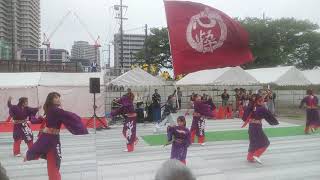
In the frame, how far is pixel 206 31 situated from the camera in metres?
9.55

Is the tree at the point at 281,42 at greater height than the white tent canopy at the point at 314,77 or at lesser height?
greater

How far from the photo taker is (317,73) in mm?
29422

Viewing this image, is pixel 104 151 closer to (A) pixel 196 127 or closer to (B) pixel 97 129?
(A) pixel 196 127

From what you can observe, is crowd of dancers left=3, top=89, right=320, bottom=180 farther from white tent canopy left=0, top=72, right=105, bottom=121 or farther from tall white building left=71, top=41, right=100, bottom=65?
tall white building left=71, top=41, right=100, bottom=65

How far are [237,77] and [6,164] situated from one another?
1641 cm

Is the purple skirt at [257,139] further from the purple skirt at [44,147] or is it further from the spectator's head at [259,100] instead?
the purple skirt at [44,147]

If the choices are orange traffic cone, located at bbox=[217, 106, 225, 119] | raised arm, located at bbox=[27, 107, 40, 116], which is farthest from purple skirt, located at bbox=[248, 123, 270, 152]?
orange traffic cone, located at bbox=[217, 106, 225, 119]

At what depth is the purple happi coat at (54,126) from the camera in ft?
24.0

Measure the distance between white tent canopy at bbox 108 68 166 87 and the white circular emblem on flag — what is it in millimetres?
11951

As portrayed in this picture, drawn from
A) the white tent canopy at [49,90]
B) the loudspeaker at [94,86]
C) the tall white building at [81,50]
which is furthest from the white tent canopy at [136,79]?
the tall white building at [81,50]

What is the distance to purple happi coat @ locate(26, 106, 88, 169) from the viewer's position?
7312mm

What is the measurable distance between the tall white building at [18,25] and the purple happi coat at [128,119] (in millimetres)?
40343

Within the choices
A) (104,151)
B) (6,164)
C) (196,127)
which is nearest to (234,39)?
(196,127)

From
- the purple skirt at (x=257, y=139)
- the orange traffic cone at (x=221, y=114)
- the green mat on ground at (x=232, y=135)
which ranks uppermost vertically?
the purple skirt at (x=257, y=139)
